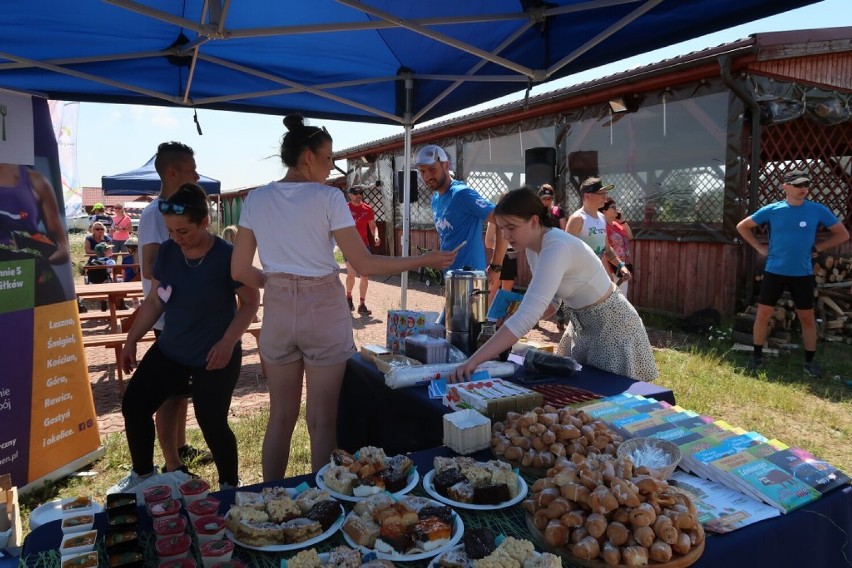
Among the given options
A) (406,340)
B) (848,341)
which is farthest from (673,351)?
(406,340)

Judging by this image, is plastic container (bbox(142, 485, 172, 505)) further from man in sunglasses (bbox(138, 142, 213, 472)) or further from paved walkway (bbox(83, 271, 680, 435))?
paved walkway (bbox(83, 271, 680, 435))

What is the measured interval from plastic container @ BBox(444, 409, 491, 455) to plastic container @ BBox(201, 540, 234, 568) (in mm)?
747

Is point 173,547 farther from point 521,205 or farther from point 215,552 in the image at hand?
point 521,205

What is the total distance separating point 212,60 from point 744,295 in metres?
6.39

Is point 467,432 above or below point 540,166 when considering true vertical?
below

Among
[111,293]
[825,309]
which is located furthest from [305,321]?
[825,309]

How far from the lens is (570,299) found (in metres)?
2.53

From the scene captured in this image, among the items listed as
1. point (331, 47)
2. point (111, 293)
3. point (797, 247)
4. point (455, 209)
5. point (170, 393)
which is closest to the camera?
point (170, 393)

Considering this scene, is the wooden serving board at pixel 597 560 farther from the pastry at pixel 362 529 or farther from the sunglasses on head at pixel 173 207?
the sunglasses on head at pixel 173 207

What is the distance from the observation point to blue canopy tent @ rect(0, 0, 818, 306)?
94.2 inches

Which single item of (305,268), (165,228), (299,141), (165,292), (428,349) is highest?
(299,141)

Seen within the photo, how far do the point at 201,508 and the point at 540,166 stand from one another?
7936 mm

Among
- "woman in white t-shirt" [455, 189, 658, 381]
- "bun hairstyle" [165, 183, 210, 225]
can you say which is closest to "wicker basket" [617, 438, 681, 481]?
"woman in white t-shirt" [455, 189, 658, 381]

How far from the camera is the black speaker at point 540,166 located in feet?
27.7
